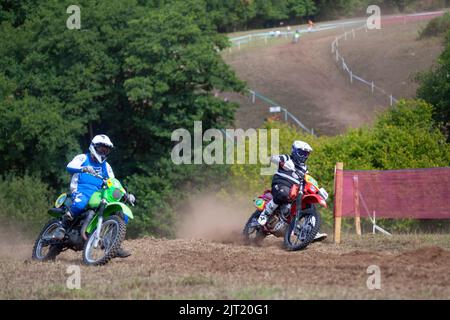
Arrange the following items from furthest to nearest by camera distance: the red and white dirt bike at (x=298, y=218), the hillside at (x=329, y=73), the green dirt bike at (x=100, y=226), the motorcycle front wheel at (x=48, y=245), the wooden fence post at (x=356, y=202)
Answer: the hillside at (x=329, y=73) → the wooden fence post at (x=356, y=202) → the red and white dirt bike at (x=298, y=218) → the motorcycle front wheel at (x=48, y=245) → the green dirt bike at (x=100, y=226)

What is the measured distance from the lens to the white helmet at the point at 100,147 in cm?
1453

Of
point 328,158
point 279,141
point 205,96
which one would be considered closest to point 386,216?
point 328,158

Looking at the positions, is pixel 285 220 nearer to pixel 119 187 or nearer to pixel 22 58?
pixel 119 187

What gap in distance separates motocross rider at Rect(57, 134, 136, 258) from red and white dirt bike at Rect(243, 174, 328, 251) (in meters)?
3.28

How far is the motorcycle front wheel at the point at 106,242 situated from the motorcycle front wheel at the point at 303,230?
11.9ft

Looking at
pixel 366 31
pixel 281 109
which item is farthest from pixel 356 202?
pixel 366 31

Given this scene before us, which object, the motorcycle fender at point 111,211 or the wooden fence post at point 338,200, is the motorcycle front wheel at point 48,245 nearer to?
the motorcycle fender at point 111,211

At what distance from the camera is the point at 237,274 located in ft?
41.8

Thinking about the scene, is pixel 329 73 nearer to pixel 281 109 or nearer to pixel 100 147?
pixel 281 109

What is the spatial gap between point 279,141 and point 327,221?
11.4 m

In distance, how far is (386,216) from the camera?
2222 cm

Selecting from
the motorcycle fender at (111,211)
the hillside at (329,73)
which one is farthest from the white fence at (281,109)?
the motorcycle fender at (111,211)

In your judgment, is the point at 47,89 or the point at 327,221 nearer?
the point at 327,221

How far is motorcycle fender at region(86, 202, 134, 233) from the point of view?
14039 mm
